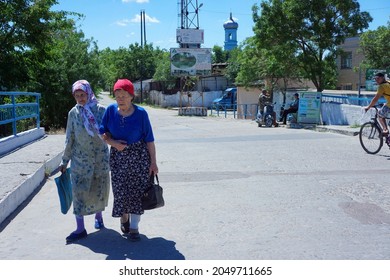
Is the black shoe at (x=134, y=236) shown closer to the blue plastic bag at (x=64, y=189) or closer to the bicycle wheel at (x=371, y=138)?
the blue plastic bag at (x=64, y=189)

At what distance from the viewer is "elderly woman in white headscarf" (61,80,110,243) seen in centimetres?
473

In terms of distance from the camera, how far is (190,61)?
38.8m

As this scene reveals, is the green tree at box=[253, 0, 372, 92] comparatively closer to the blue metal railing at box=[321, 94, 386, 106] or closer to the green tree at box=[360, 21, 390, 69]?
the blue metal railing at box=[321, 94, 386, 106]

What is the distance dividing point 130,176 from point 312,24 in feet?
58.4

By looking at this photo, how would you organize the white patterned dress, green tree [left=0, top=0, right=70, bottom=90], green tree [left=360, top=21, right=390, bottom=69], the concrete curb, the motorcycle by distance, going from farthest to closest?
1. green tree [left=360, top=21, right=390, bottom=69]
2. the motorcycle
3. green tree [left=0, top=0, right=70, bottom=90]
4. the concrete curb
5. the white patterned dress

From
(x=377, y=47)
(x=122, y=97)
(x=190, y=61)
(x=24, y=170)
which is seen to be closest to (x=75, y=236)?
(x=122, y=97)

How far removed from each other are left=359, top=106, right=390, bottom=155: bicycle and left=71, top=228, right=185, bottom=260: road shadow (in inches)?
274

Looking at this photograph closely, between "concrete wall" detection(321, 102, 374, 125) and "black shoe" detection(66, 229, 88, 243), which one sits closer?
"black shoe" detection(66, 229, 88, 243)

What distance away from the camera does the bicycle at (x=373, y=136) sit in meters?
9.97

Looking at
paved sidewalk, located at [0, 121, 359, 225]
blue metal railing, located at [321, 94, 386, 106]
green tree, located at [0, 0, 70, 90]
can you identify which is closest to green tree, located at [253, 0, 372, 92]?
blue metal railing, located at [321, 94, 386, 106]

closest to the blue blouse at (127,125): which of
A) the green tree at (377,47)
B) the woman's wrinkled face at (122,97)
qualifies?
the woman's wrinkled face at (122,97)

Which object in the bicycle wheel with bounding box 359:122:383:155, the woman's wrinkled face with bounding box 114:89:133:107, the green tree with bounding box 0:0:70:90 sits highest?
the green tree with bounding box 0:0:70:90

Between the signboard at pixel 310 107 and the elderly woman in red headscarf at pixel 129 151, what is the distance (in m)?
15.4

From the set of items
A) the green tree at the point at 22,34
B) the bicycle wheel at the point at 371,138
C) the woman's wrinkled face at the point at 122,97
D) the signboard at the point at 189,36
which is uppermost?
the signboard at the point at 189,36
